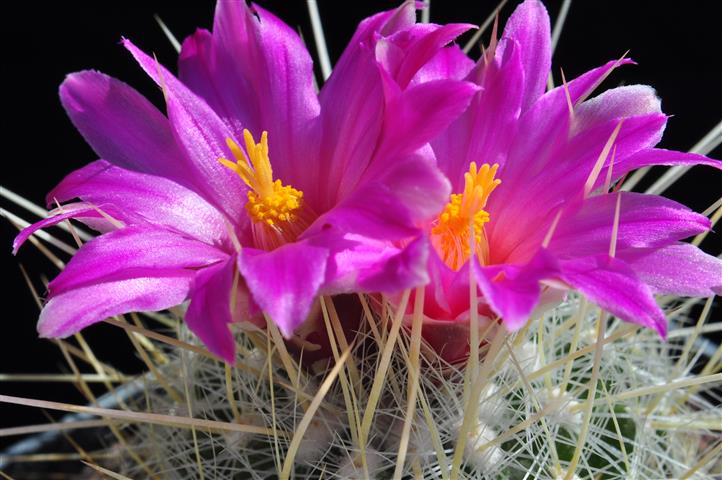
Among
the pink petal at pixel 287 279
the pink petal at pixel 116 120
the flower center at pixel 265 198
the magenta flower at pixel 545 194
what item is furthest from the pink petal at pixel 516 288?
the pink petal at pixel 116 120

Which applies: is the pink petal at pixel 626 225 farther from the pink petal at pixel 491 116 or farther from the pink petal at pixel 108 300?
the pink petal at pixel 108 300

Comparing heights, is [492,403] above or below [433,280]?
below

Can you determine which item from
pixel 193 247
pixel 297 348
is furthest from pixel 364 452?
pixel 193 247

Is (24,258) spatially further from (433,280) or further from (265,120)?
(433,280)

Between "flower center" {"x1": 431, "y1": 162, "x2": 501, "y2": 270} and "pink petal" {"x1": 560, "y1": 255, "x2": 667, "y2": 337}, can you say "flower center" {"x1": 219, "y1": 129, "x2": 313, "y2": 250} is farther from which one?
"pink petal" {"x1": 560, "y1": 255, "x2": 667, "y2": 337}

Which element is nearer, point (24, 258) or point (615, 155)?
point (615, 155)

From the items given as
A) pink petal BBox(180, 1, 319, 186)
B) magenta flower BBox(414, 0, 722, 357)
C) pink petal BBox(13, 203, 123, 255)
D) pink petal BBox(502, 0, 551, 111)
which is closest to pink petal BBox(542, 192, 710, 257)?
magenta flower BBox(414, 0, 722, 357)
